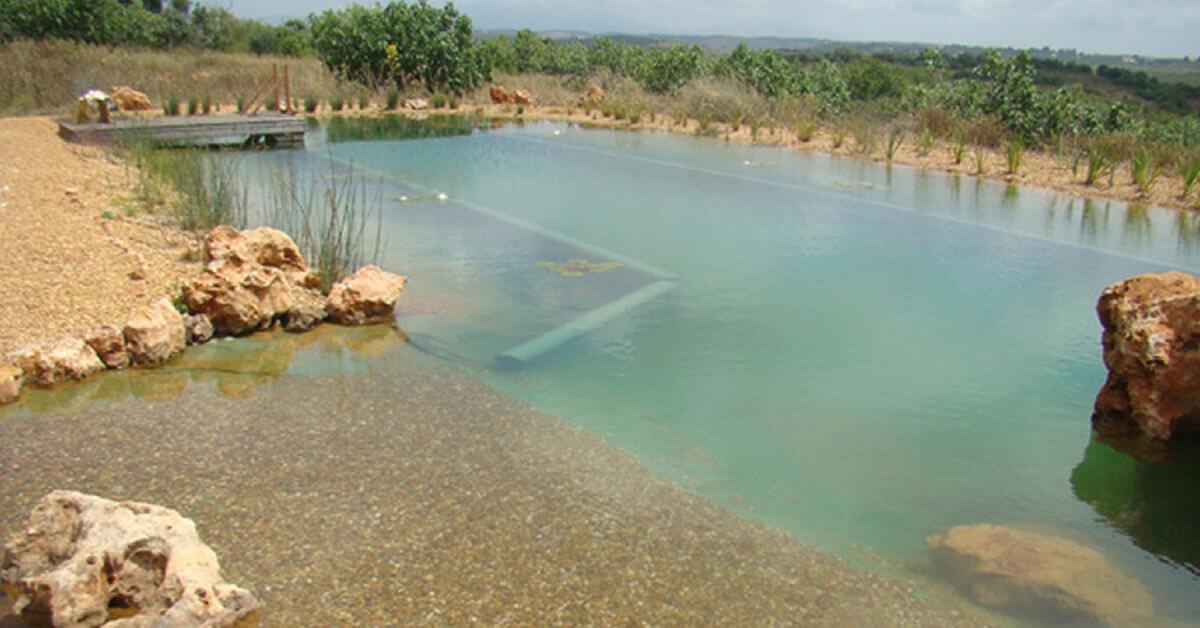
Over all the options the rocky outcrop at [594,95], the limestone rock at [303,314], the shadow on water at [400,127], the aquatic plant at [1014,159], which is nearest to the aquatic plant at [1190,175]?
the aquatic plant at [1014,159]

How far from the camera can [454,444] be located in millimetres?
3877

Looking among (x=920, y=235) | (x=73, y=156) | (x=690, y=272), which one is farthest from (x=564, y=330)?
(x=73, y=156)

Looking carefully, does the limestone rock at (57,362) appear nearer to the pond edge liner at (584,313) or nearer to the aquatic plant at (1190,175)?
the pond edge liner at (584,313)

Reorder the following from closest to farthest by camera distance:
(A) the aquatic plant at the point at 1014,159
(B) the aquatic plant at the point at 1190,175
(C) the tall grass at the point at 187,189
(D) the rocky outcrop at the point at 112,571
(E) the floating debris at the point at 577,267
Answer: (D) the rocky outcrop at the point at 112,571, (E) the floating debris at the point at 577,267, (C) the tall grass at the point at 187,189, (B) the aquatic plant at the point at 1190,175, (A) the aquatic plant at the point at 1014,159

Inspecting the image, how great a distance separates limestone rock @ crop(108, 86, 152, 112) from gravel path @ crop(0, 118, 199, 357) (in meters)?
5.96

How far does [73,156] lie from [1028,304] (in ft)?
29.8

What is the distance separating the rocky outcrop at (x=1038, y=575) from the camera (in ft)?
9.87

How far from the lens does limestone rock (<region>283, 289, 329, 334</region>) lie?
536 cm

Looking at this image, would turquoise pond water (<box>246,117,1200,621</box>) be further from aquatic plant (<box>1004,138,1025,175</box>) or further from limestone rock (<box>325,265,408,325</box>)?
aquatic plant (<box>1004,138,1025,175</box>)

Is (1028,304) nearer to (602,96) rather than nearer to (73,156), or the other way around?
(73,156)

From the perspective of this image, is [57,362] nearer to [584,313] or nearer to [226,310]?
[226,310]

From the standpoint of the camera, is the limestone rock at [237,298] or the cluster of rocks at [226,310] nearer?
the cluster of rocks at [226,310]

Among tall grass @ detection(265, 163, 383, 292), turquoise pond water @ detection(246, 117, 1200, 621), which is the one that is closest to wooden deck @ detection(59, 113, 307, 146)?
turquoise pond water @ detection(246, 117, 1200, 621)

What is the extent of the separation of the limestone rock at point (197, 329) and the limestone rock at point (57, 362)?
58 cm
